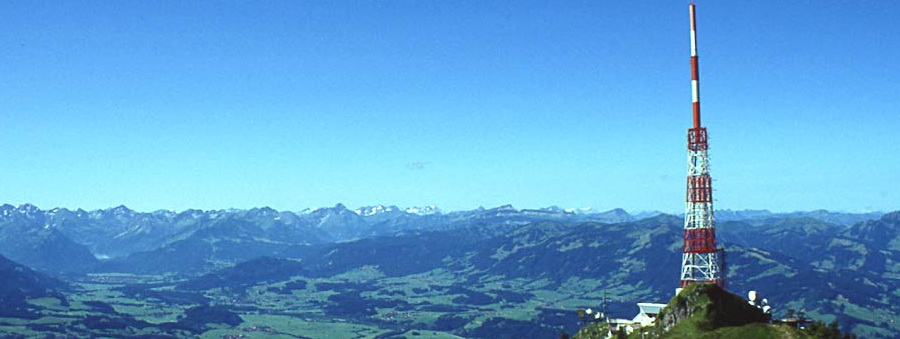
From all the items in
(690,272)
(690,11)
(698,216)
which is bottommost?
(690,272)

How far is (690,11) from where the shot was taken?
154 metres

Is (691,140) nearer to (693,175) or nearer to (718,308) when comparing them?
(693,175)

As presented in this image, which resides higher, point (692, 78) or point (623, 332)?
point (692, 78)

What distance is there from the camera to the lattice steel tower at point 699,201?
15462 centimetres

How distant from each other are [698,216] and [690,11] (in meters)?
40.1

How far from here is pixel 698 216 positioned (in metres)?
156

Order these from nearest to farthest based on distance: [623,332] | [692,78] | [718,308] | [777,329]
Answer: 1. [777,329]
2. [718,308]
3. [623,332]
4. [692,78]

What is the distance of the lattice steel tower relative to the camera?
15462cm

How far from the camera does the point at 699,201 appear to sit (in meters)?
156

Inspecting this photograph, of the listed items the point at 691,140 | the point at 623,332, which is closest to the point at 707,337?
the point at 623,332

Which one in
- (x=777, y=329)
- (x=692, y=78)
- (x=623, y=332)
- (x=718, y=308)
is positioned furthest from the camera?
(x=692, y=78)

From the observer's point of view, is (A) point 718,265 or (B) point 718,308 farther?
(A) point 718,265

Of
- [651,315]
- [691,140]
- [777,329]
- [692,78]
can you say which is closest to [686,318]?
[777,329]

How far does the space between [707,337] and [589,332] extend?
149 feet
